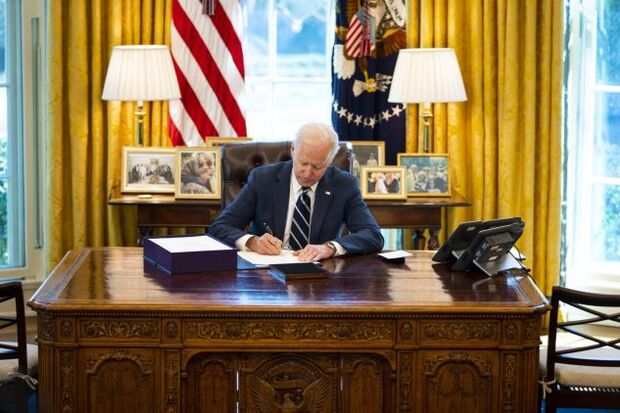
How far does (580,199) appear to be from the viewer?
5363mm

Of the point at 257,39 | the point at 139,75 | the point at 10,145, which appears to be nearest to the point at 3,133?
the point at 10,145

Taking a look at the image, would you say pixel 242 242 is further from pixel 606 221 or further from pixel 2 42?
pixel 606 221

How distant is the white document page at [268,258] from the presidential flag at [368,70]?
183 cm

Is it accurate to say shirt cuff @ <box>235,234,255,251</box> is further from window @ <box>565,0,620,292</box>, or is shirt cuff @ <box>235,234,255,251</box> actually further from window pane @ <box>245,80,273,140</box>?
window @ <box>565,0,620,292</box>

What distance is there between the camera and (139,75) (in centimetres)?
481

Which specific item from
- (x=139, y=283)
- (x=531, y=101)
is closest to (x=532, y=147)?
(x=531, y=101)

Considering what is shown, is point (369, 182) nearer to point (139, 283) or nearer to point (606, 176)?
point (606, 176)

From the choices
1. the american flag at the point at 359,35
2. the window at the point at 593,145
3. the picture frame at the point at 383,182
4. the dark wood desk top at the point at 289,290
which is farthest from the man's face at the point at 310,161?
the window at the point at 593,145

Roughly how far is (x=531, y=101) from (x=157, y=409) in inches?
119

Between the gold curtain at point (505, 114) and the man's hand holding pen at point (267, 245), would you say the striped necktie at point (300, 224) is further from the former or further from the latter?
the gold curtain at point (505, 114)

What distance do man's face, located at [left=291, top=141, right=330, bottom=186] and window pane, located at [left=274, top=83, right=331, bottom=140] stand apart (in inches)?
68.3

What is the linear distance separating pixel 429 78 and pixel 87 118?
1.79m

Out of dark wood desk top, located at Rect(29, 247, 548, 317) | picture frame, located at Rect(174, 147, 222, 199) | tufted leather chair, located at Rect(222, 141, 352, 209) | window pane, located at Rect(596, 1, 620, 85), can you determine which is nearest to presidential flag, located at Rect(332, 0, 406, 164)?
picture frame, located at Rect(174, 147, 222, 199)

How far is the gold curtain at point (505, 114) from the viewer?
5.07 meters
